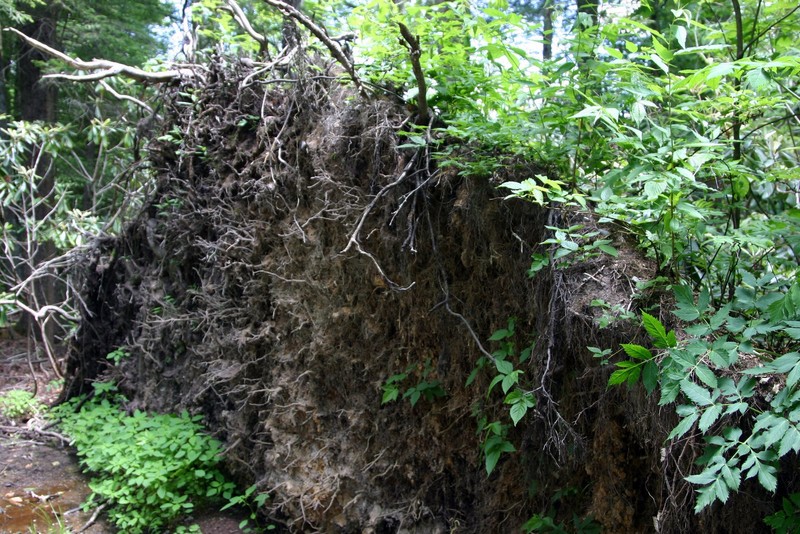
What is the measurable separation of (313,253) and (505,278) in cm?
161

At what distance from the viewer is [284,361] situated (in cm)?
427

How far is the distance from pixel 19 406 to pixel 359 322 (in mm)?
4904

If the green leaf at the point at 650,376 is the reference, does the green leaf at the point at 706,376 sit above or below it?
above

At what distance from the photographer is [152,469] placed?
173 inches

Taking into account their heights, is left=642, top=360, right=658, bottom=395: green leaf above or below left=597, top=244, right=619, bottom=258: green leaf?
below

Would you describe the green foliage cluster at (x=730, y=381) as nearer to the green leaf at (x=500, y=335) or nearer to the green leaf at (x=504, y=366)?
the green leaf at (x=504, y=366)

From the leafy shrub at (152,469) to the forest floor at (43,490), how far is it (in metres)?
0.15

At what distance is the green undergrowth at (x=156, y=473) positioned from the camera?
4289mm

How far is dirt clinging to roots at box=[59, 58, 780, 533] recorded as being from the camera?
2.48 metres

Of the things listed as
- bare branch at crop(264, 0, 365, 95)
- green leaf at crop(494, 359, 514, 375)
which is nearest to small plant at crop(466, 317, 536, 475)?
green leaf at crop(494, 359, 514, 375)

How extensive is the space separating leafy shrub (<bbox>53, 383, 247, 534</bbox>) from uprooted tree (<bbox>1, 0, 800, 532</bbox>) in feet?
0.80

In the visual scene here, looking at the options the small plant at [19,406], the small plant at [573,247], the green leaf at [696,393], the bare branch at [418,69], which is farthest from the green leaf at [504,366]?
the small plant at [19,406]

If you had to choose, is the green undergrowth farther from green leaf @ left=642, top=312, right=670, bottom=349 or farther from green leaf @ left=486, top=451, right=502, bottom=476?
green leaf @ left=642, top=312, right=670, bottom=349

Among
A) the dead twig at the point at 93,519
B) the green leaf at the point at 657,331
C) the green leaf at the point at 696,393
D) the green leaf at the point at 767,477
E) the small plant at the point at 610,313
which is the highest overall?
the green leaf at the point at 657,331
